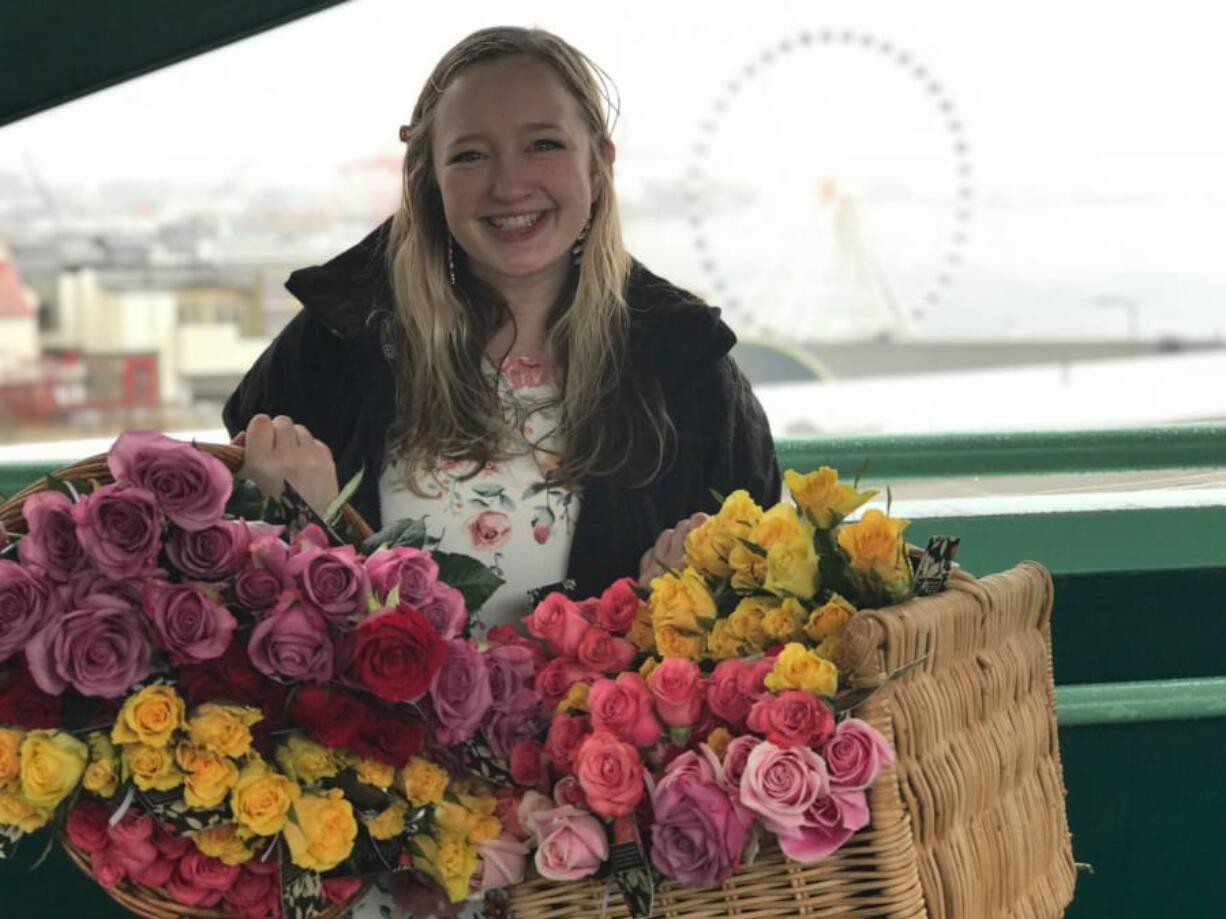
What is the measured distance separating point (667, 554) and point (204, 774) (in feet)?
1.81

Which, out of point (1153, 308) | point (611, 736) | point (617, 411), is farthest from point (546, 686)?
point (1153, 308)

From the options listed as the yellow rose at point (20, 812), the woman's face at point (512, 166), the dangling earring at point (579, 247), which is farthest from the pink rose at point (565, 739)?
the dangling earring at point (579, 247)

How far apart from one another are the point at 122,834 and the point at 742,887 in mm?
406

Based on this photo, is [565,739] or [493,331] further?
[493,331]

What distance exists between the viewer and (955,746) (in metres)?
1.29

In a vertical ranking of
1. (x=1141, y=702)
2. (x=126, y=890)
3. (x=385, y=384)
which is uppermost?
(x=385, y=384)

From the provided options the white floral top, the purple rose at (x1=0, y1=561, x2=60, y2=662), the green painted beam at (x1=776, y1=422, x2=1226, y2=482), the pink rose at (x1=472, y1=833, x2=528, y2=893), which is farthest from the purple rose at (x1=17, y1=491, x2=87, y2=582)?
the green painted beam at (x1=776, y1=422, x2=1226, y2=482)

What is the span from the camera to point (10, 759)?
1118mm

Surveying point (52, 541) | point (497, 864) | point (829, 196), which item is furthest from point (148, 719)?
point (829, 196)

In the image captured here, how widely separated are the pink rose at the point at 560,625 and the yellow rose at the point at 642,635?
37mm

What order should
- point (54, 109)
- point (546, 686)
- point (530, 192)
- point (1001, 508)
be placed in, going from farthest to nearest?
point (1001, 508), point (54, 109), point (530, 192), point (546, 686)

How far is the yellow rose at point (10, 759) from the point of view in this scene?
1.12m

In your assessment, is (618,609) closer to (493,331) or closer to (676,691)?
(676,691)

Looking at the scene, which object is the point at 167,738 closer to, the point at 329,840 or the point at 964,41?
the point at 329,840
